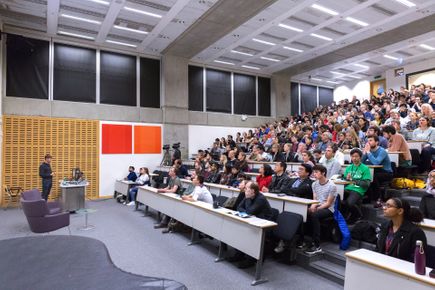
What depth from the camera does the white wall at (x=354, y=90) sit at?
1580 cm

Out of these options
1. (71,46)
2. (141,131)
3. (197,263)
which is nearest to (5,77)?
(71,46)

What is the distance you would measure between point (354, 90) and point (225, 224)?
1496cm

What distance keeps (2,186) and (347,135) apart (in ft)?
32.3

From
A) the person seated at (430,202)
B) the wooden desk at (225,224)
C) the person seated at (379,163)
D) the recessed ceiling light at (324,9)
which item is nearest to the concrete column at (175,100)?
the recessed ceiling light at (324,9)

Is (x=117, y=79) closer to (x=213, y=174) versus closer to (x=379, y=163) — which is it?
(x=213, y=174)

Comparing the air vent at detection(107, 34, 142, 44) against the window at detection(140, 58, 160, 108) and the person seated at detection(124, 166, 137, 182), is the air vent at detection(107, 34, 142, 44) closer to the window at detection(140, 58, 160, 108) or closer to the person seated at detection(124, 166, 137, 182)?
the window at detection(140, 58, 160, 108)

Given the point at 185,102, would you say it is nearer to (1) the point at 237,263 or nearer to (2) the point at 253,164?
(2) the point at 253,164

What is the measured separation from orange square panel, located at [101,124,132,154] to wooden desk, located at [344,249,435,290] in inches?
371

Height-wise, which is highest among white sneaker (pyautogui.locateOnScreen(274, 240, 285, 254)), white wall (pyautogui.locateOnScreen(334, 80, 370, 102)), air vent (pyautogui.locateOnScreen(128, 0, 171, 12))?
air vent (pyautogui.locateOnScreen(128, 0, 171, 12))

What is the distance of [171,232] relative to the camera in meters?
5.70

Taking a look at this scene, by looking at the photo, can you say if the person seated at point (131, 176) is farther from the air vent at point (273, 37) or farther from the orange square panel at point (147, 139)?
the air vent at point (273, 37)

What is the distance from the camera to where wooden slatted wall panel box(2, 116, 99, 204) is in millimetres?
9008

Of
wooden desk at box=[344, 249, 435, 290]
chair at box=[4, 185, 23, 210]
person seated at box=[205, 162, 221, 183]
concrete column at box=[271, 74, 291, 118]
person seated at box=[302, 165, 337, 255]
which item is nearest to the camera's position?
wooden desk at box=[344, 249, 435, 290]

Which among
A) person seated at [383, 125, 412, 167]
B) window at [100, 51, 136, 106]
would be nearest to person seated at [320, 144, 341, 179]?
person seated at [383, 125, 412, 167]
